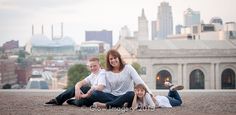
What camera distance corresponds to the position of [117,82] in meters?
7.17

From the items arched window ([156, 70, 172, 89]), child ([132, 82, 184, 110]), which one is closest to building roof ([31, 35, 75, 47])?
arched window ([156, 70, 172, 89])

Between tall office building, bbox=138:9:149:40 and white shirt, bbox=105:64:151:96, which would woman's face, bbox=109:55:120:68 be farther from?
tall office building, bbox=138:9:149:40

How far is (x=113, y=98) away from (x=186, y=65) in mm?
44071

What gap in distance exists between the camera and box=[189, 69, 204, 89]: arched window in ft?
165

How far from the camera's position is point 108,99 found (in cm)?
726

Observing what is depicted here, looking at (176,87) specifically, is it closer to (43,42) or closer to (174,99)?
(174,99)

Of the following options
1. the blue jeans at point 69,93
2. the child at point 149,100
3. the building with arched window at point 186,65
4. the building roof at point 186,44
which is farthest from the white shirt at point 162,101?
the building roof at point 186,44

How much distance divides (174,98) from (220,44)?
169 ft

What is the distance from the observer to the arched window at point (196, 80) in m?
50.2

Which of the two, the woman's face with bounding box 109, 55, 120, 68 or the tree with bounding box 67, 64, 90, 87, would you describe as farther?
the tree with bounding box 67, 64, 90, 87

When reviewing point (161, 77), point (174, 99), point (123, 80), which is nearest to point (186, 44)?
point (161, 77)

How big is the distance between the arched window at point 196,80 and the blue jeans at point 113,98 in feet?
143

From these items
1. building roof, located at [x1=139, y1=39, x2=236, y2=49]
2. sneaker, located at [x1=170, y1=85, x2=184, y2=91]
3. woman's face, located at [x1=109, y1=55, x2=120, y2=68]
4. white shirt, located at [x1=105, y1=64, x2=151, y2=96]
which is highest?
building roof, located at [x1=139, y1=39, x2=236, y2=49]

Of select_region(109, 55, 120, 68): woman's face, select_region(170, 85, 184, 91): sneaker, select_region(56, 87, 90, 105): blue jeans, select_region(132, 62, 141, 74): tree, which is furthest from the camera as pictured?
select_region(132, 62, 141, 74): tree
